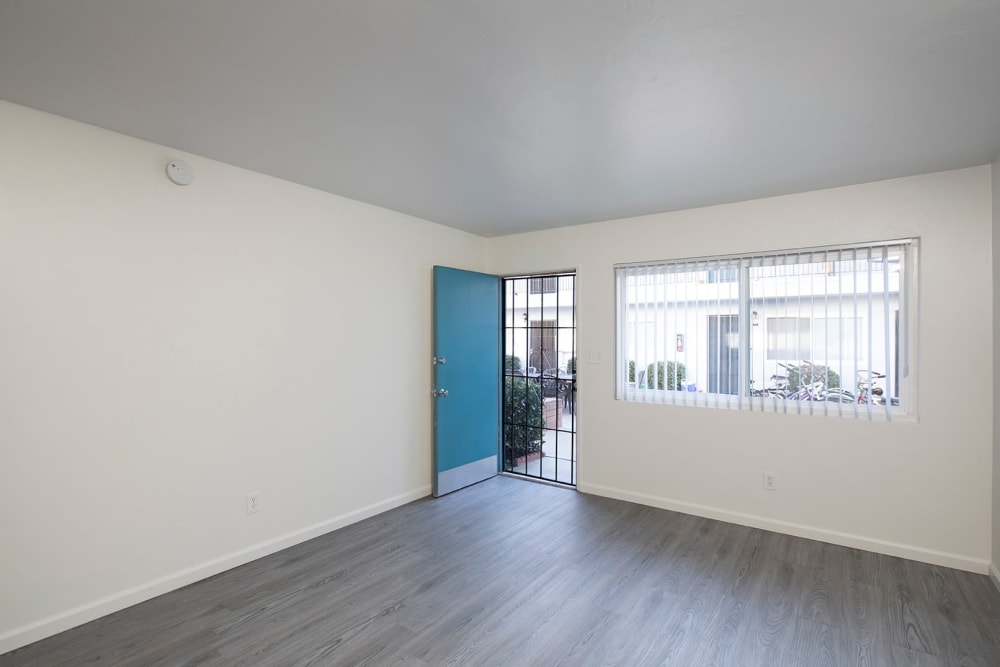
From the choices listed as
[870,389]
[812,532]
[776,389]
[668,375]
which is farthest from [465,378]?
[870,389]

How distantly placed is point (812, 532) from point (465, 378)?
2.87 metres

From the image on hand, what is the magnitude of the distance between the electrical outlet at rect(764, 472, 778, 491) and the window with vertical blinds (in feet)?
1.56

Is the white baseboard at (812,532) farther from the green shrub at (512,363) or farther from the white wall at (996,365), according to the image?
the green shrub at (512,363)

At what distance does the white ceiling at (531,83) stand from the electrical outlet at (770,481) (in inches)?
80.2

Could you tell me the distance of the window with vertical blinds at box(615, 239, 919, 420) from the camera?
3.09 meters

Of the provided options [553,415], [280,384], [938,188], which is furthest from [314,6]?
[553,415]

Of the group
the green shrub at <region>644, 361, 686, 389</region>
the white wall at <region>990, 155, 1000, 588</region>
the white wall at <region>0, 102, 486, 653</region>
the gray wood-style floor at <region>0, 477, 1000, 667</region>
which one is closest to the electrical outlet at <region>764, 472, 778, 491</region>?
the gray wood-style floor at <region>0, 477, 1000, 667</region>

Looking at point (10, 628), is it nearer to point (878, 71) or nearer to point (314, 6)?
point (314, 6)

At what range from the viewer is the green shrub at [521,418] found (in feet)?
15.9

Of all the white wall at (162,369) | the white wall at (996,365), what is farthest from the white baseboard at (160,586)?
the white wall at (996,365)

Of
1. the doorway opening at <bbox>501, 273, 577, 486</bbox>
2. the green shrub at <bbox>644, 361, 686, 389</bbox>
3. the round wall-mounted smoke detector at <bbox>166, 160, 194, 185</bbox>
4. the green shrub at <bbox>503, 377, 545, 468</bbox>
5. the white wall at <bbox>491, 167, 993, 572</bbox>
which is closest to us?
the round wall-mounted smoke detector at <bbox>166, 160, 194, 185</bbox>

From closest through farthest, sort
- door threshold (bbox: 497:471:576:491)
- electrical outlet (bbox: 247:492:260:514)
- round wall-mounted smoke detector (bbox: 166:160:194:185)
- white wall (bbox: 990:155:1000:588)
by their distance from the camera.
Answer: round wall-mounted smoke detector (bbox: 166:160:194:185)
white wall (bbox: 990:155:1000:588)
electrical outlet (bbox: 247:492:260:514)
door threshold (bbox: 497:471:576:491)

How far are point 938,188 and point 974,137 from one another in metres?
0.59

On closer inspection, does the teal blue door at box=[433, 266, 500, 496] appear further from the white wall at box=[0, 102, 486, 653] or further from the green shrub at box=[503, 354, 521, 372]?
the white wall at box=[0, 102, 486, 653]
